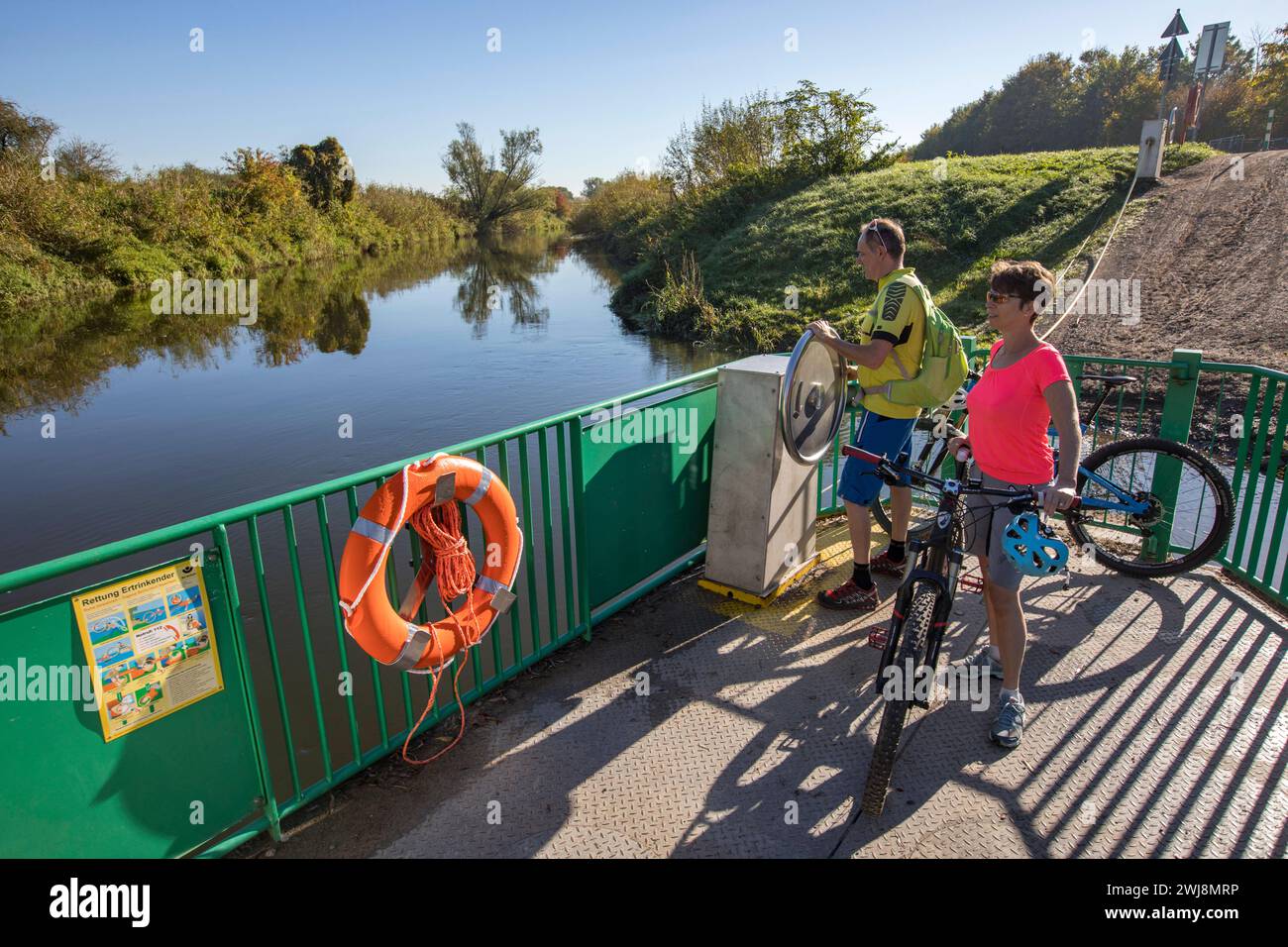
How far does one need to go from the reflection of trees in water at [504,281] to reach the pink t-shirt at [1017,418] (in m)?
17.7

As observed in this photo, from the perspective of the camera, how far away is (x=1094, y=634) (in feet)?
12.9

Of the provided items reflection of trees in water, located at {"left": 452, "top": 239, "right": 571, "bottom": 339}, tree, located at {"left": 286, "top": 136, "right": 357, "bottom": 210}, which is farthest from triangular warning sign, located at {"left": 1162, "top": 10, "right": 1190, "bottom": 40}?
tree, located at {"left": 286, "top": 136, "right": 357, "bottom": 210}

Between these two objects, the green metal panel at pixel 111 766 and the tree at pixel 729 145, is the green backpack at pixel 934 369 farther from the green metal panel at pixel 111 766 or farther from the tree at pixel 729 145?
the tree at pixel 729 145

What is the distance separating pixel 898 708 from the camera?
2.86m

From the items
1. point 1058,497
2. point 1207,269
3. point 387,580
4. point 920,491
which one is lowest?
point 920,491

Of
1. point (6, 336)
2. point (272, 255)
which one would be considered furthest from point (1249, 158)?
point (272, 255)

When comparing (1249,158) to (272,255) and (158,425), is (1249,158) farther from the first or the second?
(272,255)

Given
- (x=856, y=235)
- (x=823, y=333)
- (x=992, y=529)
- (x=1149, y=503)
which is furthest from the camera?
(x=856, y=235)

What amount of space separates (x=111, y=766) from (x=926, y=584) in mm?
2818

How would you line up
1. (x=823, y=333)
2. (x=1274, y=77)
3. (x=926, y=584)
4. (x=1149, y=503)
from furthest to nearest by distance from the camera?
(x=1274, y=77) → (x=1149, y=503) → (x=823, y=333) → (x=926, y=584)

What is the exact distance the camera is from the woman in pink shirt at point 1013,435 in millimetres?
2846

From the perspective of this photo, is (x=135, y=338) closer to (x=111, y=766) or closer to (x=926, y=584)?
(x=111, y=766)

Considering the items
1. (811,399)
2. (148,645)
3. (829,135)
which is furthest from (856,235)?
(148,645)

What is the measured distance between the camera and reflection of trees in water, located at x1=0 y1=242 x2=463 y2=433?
1410 centimetres
